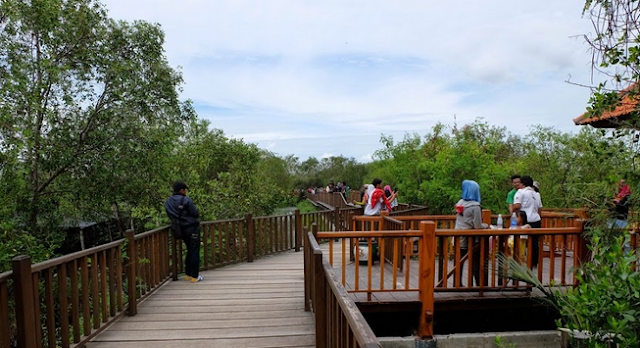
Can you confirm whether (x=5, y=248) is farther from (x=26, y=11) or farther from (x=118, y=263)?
(x=26, y=11)

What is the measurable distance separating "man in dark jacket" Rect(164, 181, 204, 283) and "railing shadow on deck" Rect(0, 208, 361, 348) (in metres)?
0.21

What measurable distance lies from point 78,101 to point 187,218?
378 centimetres

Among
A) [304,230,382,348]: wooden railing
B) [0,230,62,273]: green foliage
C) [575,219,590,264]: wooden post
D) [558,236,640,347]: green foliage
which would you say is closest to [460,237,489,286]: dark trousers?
[575,219,590,264]: wooden post

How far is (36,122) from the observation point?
279 inches

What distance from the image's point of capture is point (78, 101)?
24.9 feet

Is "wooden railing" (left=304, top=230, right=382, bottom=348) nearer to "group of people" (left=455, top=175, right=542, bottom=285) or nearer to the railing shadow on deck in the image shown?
the railing shadow on deck

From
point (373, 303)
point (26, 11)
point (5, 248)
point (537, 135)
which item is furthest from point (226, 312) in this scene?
point (537, 135)

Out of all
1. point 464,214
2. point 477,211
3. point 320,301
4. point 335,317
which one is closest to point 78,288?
point 320,301

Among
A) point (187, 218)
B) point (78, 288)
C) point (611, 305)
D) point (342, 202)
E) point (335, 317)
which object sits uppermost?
point (187, 218)

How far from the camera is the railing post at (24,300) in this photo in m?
2.70

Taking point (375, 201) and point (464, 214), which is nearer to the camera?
point (464, 214)

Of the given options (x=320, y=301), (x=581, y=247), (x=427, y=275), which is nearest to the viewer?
(x=320, y=301)

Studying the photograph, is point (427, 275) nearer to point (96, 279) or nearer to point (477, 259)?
point (477, 259)

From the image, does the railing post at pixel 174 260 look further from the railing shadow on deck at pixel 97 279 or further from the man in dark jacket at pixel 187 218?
the man in dark jacket at pixel 187 218
